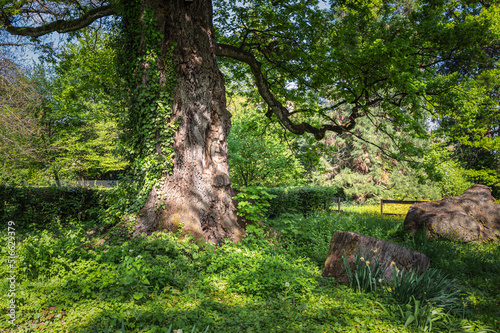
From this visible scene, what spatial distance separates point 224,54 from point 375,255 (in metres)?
6.27

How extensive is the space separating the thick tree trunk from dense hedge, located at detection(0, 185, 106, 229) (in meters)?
4.91

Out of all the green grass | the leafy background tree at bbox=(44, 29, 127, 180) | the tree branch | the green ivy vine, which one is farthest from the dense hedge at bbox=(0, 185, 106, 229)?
the leafy background tree at bbox=(44, 29, 127, 180)

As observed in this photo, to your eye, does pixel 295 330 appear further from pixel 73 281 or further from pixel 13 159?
pixel 13 159

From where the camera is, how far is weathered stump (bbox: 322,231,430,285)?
165 inches

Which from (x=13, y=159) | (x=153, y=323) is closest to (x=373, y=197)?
(x=153, y=323)

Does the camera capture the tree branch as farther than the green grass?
Yes

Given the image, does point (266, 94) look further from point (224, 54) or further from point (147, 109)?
point (147, 109)

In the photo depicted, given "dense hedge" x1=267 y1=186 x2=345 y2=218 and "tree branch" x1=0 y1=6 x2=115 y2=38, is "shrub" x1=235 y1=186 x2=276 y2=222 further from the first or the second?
"tree branch" x1=0 y1=6 x2=115 y2=38

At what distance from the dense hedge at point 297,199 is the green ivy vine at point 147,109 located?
6.23 meters

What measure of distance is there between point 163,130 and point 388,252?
467cm

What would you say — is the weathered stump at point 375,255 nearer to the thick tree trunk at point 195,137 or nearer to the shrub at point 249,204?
the shrub at point 249,204

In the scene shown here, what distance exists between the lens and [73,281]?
3383 millimetres

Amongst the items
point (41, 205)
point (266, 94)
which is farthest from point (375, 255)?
point (41, 205)

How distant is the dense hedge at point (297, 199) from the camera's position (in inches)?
448
